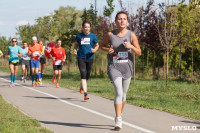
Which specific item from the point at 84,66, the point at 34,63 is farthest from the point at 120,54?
the point at 34,63

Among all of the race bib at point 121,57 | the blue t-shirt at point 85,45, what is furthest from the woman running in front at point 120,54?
the blue t-shirt at point 85,45

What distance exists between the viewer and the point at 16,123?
22.2 feet

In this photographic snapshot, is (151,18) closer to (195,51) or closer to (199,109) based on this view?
(195,51)

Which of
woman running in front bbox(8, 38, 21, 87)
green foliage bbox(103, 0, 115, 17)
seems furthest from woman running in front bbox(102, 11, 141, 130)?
green foliage bbox(103, 0, 115, 17)

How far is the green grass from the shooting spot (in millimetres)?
6139

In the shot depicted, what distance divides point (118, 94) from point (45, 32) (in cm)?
2257

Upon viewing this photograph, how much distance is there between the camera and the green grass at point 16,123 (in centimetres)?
614

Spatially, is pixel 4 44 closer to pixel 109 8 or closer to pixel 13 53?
pixel 109 8

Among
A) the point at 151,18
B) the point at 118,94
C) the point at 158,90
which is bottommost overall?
the point at 158,90

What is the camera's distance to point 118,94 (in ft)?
21.1

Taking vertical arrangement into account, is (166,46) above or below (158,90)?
above

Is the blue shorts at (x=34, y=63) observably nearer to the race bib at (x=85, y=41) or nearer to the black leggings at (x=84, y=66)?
the black leggings at (x=84, y=66)

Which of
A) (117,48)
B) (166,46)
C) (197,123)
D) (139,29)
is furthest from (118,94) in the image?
(139,29)

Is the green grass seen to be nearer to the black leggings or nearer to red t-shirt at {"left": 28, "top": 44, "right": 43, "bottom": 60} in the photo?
the black leggings
